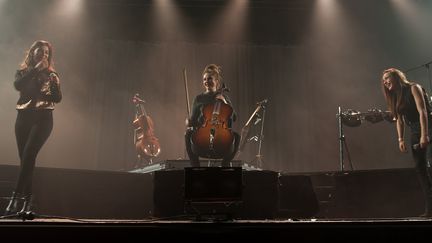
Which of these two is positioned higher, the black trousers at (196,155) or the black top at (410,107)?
the black top at (410,107)

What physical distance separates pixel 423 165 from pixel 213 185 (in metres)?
3.08

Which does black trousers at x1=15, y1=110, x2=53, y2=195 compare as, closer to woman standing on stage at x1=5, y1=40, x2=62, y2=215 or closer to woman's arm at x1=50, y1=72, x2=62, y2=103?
woman standing on stage at x1=5, y1=40, x2=62, y2=215

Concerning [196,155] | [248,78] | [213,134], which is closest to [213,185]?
[213,134]

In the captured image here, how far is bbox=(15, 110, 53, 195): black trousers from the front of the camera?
15.8 feet

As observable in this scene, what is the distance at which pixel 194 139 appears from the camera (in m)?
5.73

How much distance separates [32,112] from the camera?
4934 mm

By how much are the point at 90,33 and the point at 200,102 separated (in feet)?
19.0

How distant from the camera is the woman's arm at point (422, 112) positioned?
5.11 metres

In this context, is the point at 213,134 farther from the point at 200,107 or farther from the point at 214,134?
the point at 200,107
